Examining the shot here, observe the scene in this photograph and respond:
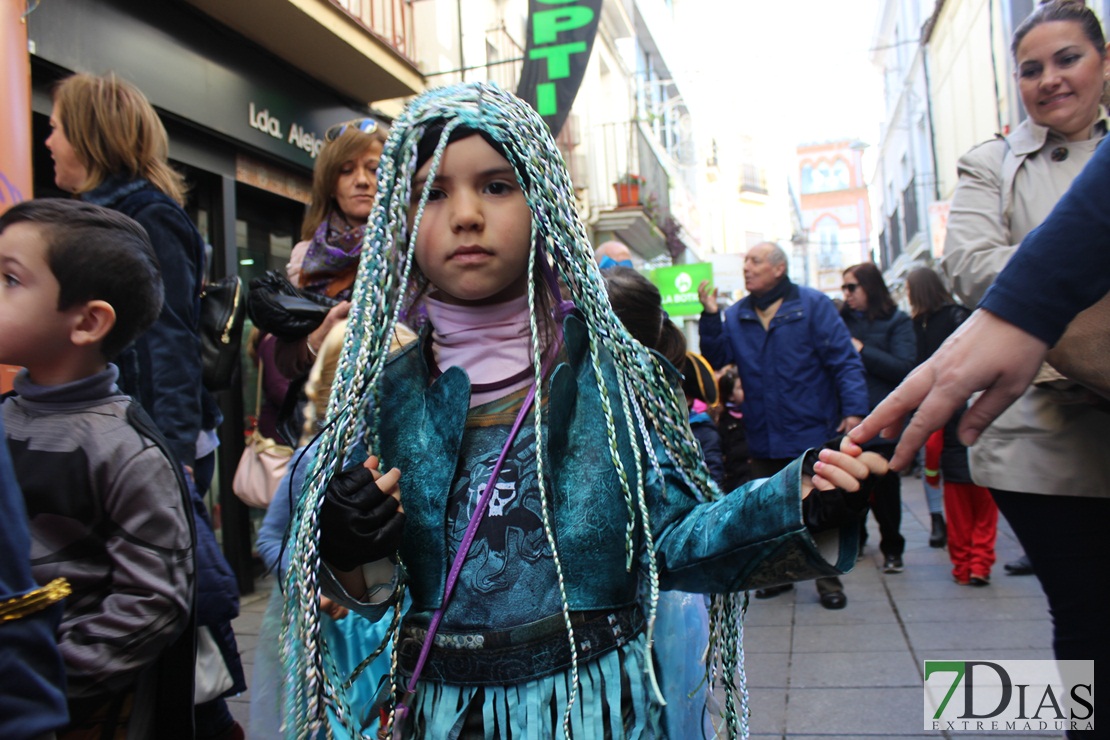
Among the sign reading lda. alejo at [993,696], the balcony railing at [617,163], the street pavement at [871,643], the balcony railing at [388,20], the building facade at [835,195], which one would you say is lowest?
the street pavement at [871,643]

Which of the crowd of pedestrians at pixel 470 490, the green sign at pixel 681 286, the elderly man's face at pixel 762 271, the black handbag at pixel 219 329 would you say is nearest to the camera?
the crowd of pedestrians at pixel 470 490

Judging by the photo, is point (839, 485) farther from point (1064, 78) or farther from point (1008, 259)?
point (1064, 78)

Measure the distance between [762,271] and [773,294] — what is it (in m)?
0.14

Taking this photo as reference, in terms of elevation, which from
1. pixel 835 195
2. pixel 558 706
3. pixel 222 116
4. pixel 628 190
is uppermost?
pixel 835 195

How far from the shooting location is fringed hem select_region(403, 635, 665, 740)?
1.22 m

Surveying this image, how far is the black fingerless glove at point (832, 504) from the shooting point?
3.25 ft

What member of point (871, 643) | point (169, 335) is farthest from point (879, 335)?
point (169, 335)

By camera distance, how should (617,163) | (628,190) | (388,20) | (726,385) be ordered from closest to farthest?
(726,385) → (388,20) → (628,190) → (617,163)

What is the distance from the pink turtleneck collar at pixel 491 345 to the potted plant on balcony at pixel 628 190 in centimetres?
1164

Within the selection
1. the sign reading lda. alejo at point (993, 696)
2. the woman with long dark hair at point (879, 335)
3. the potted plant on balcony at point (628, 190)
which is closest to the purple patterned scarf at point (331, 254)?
the sign reading lda. alejo at point (993, 696)

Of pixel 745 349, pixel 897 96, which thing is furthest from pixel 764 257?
pixel 897 96

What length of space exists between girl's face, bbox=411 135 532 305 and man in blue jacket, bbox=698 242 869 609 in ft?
11.3

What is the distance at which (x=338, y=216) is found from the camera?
2.90m

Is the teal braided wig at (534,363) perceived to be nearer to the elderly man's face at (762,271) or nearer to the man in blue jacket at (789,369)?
the man in blue jacket at (789,369)
